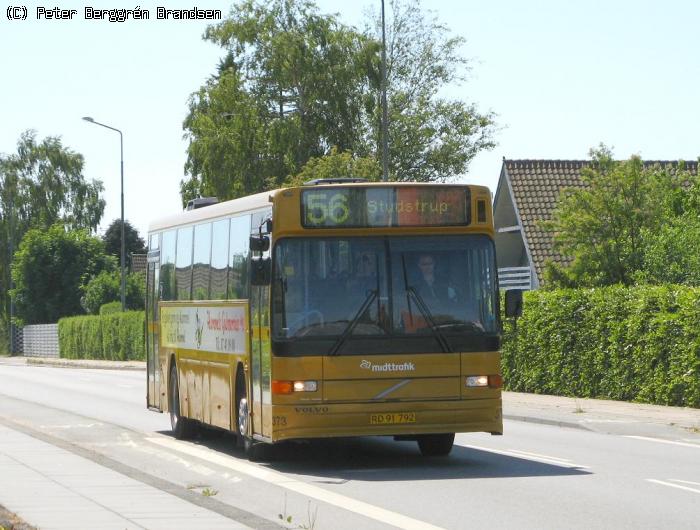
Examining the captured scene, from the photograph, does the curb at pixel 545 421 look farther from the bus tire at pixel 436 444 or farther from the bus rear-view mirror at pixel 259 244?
the bus rear-view mirror at pixel 259 244

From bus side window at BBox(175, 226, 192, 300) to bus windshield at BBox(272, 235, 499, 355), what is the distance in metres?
4.70

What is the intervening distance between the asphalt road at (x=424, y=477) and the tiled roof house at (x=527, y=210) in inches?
1003

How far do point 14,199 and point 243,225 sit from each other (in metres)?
95.4

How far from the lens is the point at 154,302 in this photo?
23078mm

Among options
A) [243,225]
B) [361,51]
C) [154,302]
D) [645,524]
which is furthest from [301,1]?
[645,524]

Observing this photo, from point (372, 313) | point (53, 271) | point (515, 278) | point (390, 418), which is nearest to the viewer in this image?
point (390, 418)

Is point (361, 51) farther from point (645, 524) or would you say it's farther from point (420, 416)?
point (645, 524)

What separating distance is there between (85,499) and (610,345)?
618 inches

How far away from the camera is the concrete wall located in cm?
8894

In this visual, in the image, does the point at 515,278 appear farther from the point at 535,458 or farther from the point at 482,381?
the point at 482,381

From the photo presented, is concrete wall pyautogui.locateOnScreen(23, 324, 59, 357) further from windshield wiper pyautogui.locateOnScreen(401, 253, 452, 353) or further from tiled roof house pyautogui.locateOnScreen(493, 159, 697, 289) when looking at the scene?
windshield wiper pyautogui.locateOnScreen(401, 253, 452, 353)

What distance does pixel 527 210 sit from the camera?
49.9 metres

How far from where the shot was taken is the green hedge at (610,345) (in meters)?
24.6

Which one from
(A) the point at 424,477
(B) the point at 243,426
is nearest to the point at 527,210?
(B) the point at 243,426
